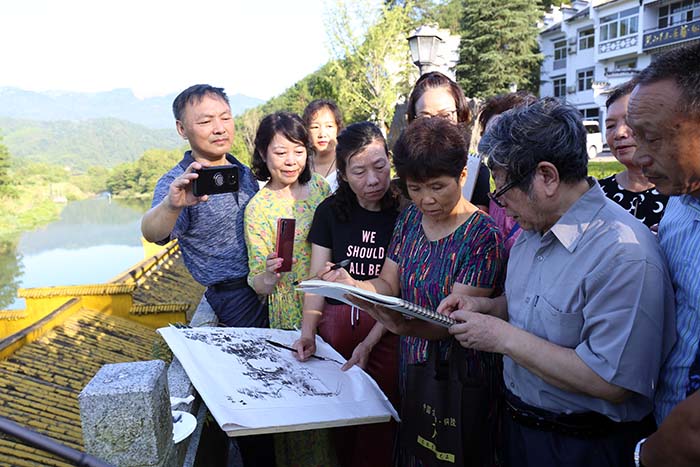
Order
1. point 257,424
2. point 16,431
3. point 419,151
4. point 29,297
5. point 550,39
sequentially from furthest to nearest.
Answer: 1. point 550,39
2. point 29,297
3. point 419,151
4. point 257,424
5. point 16,431

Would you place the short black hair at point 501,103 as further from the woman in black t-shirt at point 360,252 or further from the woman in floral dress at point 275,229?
the woman in floral dress at point 275,229

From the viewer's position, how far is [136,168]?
2908 inches

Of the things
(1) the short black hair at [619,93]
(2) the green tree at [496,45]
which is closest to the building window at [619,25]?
(2) the green tree at [496,45]

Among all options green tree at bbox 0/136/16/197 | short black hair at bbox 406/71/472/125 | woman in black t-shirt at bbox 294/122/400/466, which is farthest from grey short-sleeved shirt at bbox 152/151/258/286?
green tree at bbox 0/136/16/197

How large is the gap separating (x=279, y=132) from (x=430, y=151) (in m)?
1.15

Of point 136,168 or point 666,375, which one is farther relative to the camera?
point 136,168

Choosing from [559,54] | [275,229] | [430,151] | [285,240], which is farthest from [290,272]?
[559,54]

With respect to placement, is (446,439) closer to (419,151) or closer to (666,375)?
(666,375)

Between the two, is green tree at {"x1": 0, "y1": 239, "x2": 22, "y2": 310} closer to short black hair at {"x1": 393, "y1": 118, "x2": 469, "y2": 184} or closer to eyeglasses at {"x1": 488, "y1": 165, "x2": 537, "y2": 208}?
short black hair at {"x1": 393, "y1": 118, "x2": 469, "y2": 184}

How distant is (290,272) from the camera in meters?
2.79

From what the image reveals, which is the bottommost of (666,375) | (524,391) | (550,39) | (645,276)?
(524,391)

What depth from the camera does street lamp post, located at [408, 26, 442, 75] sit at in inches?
269

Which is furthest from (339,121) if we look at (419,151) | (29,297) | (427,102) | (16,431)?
(29,297)

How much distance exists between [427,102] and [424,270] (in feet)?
4.31
